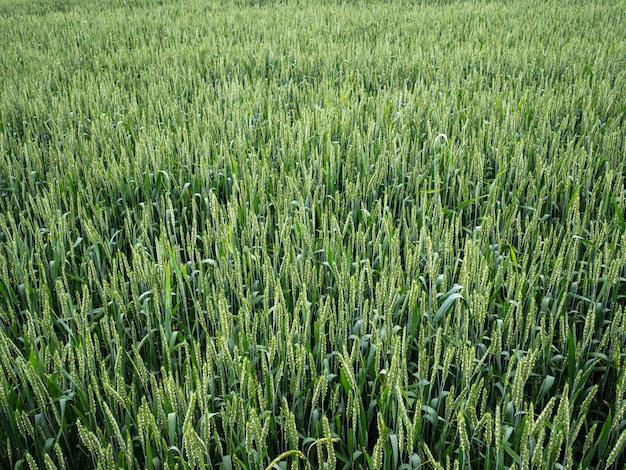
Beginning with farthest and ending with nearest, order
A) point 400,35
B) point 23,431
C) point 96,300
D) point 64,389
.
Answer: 1. point 400,35
2. point 96,300
3. point 64,389
4. point 23,431

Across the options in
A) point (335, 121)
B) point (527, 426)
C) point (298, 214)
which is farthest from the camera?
point (335, 121)

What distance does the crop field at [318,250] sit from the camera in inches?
55.5

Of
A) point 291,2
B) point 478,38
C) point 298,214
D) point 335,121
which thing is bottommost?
point 298,214

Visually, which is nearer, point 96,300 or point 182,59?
point 96,300

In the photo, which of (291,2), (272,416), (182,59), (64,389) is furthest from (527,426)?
(291,2)

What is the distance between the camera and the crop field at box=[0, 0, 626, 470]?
4.63ft

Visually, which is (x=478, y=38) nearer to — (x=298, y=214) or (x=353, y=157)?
(x=353, y=157)

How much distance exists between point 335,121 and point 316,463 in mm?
2523

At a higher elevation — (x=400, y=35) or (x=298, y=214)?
(x=400, y=35)

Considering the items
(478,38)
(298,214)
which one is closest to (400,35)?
(478,38)

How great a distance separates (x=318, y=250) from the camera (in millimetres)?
2217

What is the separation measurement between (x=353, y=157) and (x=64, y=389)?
197cm

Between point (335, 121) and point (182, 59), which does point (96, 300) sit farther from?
point (182, 59)

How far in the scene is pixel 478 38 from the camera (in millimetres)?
6445
